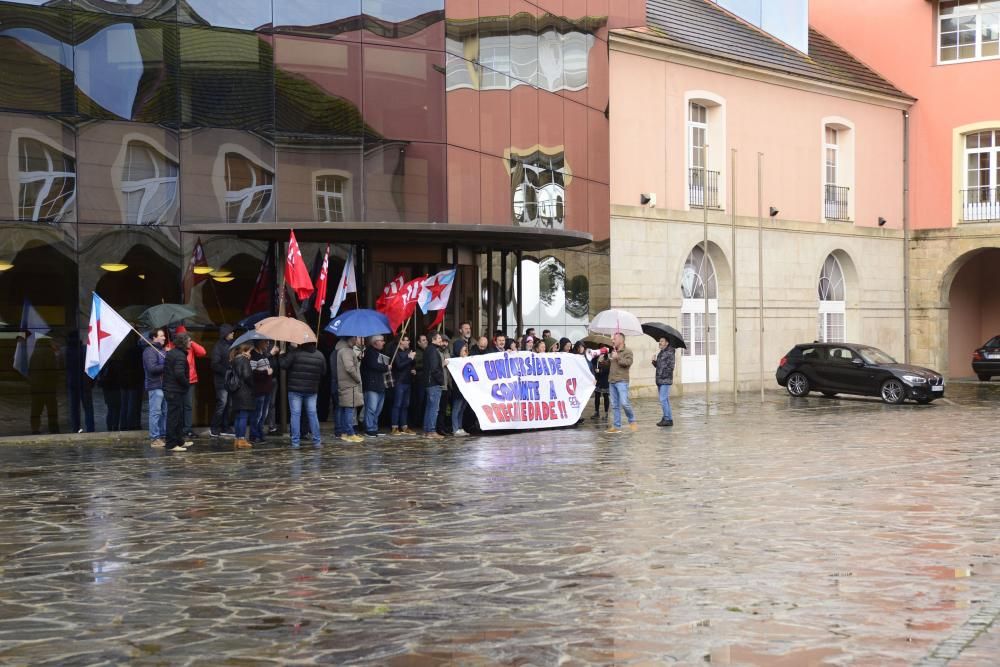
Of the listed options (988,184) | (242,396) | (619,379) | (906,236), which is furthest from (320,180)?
(988,184)

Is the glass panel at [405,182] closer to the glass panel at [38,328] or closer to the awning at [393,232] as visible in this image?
the awning at [393,232]

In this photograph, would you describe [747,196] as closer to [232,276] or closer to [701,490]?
[232,276]

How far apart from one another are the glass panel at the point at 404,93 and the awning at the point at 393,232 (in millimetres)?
2126

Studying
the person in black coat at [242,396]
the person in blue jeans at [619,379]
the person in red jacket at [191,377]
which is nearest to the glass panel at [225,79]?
the person in red jacket at [191,377]

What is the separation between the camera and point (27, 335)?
813 inches

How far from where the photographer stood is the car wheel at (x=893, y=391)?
2991 centimetres

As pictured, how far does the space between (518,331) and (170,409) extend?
8670mm

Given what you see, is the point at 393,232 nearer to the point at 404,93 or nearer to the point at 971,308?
the point at 404,93

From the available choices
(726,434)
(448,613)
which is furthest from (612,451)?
(448,613)

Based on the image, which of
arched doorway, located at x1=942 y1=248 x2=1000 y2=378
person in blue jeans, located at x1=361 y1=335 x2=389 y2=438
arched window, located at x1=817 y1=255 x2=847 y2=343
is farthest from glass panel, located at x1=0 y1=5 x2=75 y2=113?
arched doorway, located at x1=942 y1=248 x2=1000 y2=378

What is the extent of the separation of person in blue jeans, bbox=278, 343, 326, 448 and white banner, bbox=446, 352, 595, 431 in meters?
2.60

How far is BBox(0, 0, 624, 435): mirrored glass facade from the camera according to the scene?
20.8 m

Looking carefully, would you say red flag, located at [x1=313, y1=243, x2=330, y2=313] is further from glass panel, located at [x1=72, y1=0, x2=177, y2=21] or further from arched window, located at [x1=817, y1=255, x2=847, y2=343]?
arched window, located at [x1=817, y1=255, x2=847, y2=343]

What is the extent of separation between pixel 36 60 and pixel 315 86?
14.6 feet
